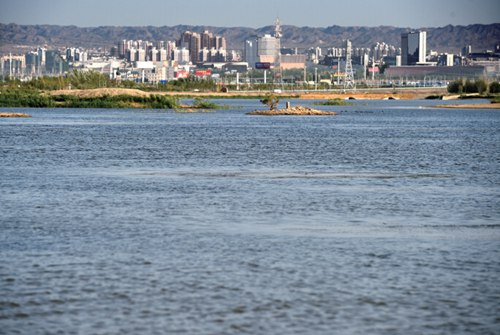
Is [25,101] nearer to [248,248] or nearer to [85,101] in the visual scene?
[85,101]

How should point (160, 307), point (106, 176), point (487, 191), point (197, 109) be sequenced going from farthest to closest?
point (197, 109), point (106, 176), point (487, 191), point (160, 307)

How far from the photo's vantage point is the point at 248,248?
21.3 meters

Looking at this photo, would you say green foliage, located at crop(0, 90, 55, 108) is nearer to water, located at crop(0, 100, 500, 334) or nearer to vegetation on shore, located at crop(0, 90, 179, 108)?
vegetation on shore, located at crop(0, 90, 179, 108)

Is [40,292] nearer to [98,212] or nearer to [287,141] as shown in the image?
[98,212]

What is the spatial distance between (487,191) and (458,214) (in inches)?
263

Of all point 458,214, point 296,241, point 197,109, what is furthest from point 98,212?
point 197,109

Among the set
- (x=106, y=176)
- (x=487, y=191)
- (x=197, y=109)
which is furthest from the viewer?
(x=197, y=109)

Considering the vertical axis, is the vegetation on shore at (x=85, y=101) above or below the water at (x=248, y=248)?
below

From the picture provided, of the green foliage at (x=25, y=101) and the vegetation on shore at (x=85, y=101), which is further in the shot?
the vegetation on shore at (x=85, y=101)

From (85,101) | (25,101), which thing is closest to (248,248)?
(25,101)

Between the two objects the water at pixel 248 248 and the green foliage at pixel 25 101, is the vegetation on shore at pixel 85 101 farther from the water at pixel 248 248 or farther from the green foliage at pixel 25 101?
the water at pixel 248 248

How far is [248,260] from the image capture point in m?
19.9

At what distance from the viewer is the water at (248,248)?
15.4m

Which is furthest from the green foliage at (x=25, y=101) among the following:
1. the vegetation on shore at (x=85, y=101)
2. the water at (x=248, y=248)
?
the water at (x=248, y=248)
